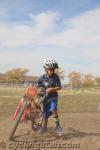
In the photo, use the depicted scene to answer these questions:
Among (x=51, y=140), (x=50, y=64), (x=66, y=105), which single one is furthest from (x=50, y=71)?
(x=66, y=105)

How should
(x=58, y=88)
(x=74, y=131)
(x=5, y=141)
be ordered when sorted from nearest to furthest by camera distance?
(x=5, y=141)
(x=58, y=88)
(x=74, y=131)

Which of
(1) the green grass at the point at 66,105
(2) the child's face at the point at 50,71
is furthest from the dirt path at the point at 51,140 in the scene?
(1) the green grass at the point at 66,105

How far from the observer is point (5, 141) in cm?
834

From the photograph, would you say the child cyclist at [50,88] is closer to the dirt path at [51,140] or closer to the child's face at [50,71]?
the child's face at [50,71]

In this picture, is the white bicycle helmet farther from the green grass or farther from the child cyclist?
the green grass

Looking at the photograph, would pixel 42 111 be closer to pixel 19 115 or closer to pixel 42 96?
pixel 42 96

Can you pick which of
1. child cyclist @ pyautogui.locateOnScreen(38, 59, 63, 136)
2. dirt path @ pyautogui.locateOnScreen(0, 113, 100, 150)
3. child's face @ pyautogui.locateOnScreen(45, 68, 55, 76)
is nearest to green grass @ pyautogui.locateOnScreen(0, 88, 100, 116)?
dirt path @ pyautogui.locateOnScreen(0, 113, 100, 150)

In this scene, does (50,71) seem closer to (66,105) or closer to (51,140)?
(51,140)

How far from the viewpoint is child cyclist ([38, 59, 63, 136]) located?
371 inches

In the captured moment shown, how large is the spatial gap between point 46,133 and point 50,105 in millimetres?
702

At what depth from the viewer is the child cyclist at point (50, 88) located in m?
9.42

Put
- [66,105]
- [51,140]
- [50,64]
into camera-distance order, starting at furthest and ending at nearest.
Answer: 1. [66,105]
2. [50,64]
3. [51,140]

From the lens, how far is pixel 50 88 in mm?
9500

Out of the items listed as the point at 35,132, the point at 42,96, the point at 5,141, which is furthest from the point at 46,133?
the point at 5,141
